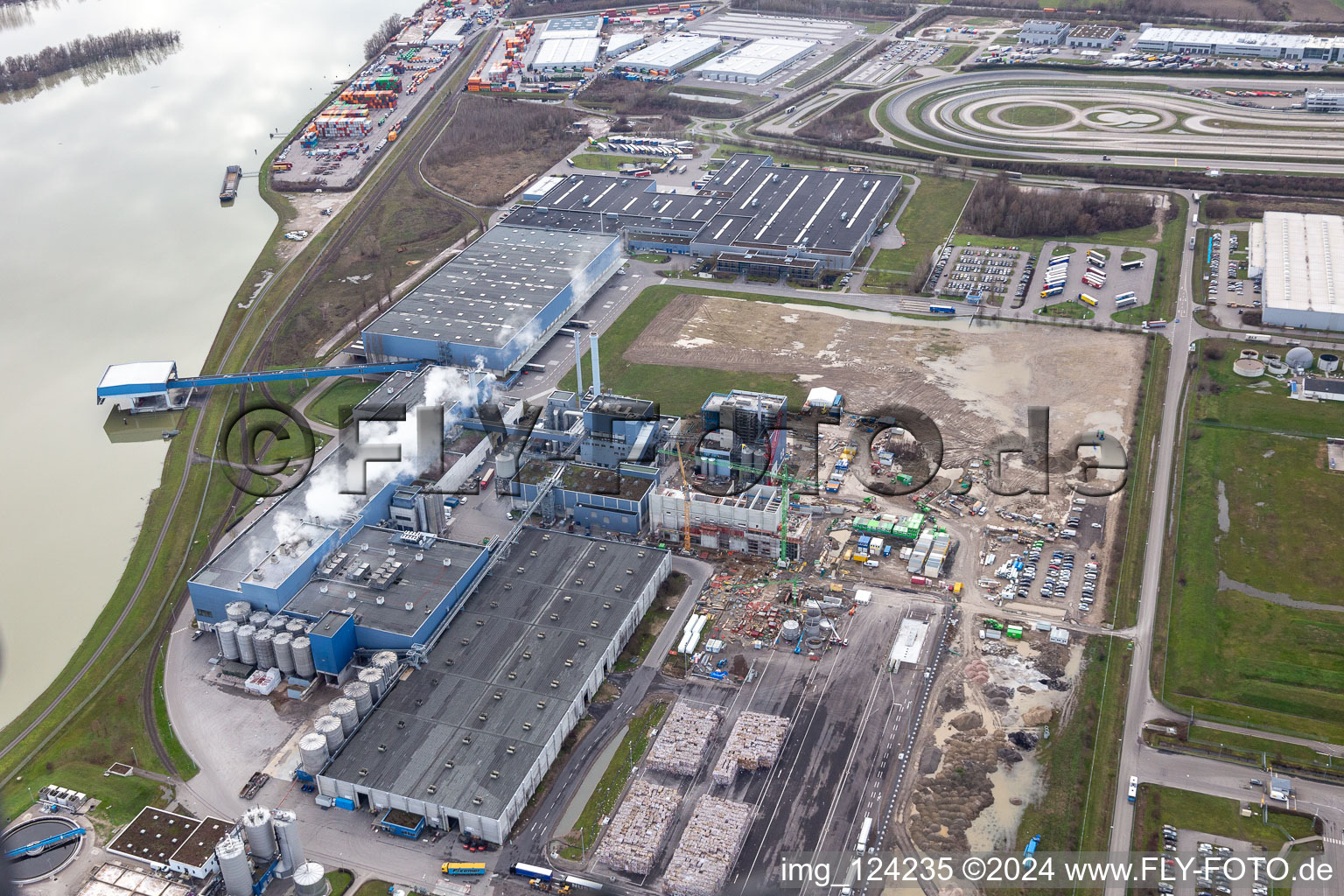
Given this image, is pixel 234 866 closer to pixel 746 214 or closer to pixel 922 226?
pixel 746 214

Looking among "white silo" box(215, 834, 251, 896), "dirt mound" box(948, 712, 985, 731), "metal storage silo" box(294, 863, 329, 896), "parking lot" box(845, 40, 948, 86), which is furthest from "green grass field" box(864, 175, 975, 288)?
"white silo" box(215, 834, 251, 896)

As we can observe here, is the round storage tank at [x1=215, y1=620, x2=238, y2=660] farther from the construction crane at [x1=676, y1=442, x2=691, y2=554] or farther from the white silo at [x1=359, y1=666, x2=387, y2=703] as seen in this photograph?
the construction crane at [x1=676, y1=442, x2=691, y2=554]

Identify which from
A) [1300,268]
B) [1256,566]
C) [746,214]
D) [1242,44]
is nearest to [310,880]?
[1256,566]

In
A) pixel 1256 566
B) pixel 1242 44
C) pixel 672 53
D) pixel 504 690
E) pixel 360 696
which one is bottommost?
pixel 1256 566

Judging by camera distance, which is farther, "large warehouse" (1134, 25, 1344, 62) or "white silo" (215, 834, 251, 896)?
"large warehouse" (1134, 25, 1344, 62)

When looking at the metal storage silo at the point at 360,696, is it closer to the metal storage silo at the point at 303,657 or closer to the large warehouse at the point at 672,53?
the metal storage silo at the point at 303,657

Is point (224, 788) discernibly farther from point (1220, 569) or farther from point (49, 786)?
point (1220, 569)

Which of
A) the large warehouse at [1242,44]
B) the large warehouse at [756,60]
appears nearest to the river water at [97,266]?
the large warehouse at [756,60]
